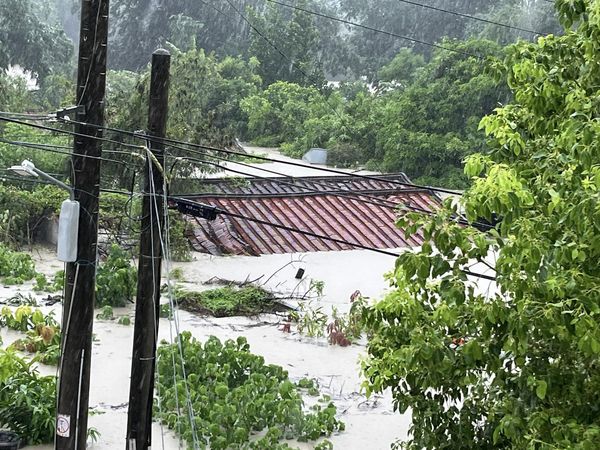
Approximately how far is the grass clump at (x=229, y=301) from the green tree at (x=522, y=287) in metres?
11.0

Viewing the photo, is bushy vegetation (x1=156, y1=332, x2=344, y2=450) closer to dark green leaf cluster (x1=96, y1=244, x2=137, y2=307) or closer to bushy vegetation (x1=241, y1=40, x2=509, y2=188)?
dark green leaf cluster (x1=96, y1=244, x2=137, y2=307)

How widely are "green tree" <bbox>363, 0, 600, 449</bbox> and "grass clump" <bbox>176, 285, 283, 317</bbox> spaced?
434 inches

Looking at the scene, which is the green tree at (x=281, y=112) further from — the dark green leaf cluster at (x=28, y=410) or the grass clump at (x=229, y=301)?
the dark green leaf cluster at (x=28, y=410)

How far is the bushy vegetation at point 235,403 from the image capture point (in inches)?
512

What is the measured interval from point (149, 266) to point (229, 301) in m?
8.78

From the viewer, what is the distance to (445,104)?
3981cm

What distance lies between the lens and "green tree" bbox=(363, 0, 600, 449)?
6.54m

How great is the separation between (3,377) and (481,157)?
408cm

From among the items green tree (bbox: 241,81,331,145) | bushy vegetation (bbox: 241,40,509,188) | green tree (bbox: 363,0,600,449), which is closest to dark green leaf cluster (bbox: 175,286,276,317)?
green tree (bbox: 363,0,600,449)

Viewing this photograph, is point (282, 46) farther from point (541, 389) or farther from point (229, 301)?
point (541, 389)

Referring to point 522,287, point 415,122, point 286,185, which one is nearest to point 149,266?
point 522,287

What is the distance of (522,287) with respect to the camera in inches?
261

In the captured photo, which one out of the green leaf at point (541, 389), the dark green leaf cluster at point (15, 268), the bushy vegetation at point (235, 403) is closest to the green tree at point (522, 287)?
the green leaf at point (541, 389)

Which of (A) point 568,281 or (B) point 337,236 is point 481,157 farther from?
(B) point 337,236
